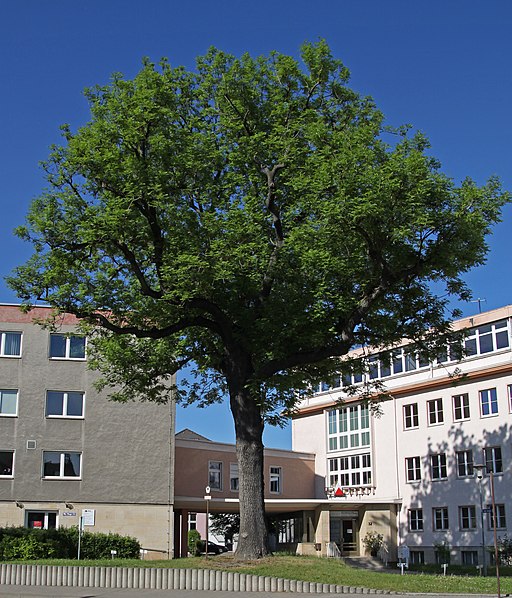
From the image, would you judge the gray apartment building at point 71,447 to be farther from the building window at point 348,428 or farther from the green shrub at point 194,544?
the building window at point 348,428

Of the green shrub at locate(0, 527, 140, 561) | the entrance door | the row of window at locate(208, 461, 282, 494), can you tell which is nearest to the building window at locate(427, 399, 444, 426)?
the entrance door

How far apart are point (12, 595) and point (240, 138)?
12650 mm

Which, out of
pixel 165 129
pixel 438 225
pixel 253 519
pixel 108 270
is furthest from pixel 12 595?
pixel 438 225

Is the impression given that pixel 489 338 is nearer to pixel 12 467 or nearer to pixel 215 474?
pixel 215 474

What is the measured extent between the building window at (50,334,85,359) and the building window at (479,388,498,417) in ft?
74.5

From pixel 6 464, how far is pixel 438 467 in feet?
84.1

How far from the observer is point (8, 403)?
130ft

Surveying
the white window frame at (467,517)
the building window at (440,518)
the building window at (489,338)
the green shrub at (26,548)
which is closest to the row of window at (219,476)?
the building window at (440,518)

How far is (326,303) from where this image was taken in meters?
22.2

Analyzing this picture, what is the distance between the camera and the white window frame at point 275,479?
5184 centimetres

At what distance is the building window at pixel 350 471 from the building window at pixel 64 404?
2238 centimetres

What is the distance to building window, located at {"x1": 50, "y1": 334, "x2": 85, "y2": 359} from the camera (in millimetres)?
40812

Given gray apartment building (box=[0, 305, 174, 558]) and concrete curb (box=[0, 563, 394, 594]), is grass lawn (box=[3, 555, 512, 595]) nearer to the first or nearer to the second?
concrete curb (box=[0, 563, 394, 594])

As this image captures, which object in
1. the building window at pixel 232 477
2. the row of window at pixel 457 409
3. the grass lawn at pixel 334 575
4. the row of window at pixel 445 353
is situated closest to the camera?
the grass lawn at pixel 334 575
